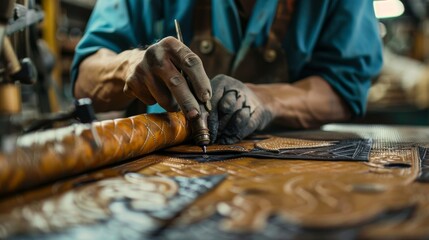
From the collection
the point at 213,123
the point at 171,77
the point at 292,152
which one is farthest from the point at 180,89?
the point at 292,152

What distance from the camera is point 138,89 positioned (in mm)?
1118

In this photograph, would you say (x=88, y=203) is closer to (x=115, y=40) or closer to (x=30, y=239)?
(x=30, y=239)

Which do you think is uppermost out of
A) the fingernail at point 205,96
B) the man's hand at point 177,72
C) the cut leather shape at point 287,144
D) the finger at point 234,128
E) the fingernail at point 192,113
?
the man's hand at point 177,72

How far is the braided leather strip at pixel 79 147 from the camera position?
658mm

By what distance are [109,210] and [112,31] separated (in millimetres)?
1192

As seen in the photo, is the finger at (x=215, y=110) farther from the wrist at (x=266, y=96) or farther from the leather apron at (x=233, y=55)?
the leather apron at (x=233, y=55)

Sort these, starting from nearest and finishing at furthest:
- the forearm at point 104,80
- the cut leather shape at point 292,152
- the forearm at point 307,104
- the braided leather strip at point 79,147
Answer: the braided leather strip at point 79,147 → the cut leather shape at point 292,152 → the forearm at point 104,80 → the forearm at point 307,104

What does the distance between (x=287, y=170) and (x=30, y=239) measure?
1.56 ft

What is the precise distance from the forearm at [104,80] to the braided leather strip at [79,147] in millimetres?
385

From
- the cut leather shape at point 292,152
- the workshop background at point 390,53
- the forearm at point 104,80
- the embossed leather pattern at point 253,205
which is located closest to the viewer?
the embossed leather pattern at point 253,205

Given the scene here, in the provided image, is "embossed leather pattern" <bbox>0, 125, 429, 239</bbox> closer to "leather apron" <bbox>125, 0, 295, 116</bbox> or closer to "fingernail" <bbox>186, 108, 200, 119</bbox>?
"fingernail" <bbox>186, 108, 200, 119</bbox>

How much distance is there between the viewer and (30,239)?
488 millimetres

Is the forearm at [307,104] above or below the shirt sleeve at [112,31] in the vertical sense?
below

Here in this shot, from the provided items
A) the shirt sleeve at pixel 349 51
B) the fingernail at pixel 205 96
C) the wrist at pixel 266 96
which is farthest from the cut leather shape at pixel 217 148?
the shirt sleeve at pixel 349 51
